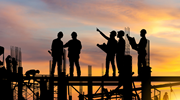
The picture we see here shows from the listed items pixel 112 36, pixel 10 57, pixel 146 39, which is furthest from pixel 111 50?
pixel 10 57

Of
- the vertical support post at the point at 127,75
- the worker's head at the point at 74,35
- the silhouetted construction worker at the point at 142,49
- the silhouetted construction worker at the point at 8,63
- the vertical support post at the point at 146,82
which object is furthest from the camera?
the silhouetted construction worker at the point at 8,63

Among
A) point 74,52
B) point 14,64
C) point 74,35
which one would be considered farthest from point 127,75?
point 14,64

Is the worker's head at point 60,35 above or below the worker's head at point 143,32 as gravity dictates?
above

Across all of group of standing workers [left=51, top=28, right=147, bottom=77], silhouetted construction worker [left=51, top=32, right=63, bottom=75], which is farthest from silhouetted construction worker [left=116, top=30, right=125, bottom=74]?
silhouetted construction worker [left=51, top=32, right=63, bottom=75]

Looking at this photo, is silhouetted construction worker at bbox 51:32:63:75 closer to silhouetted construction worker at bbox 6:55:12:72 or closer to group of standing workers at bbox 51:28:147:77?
group of standing workers at bbox 51:28:147:77

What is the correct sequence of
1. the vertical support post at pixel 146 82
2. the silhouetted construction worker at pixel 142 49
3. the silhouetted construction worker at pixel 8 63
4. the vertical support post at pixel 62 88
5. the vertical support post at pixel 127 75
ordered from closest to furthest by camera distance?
the vertical support post at pixel 127 75 < the vertical support post at pixel 146 82 < the silhouetted construction worker at pixel 142 49 < the vertical support post at pixel 62 88 < the silhouetted construction worker at pixel 8 63

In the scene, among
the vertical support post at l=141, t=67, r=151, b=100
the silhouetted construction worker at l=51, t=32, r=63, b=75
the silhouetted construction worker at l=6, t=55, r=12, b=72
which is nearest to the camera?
the vertical support post at l=141, t=67, r=151, b=100

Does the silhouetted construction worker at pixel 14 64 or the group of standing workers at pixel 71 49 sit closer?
the group of standing workers at pixel 71 49

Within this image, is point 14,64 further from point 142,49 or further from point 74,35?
point 142,49

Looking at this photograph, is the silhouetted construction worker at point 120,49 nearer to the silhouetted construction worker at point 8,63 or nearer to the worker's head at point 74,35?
the worker's head at point 74,35

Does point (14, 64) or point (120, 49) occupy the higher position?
point (120, 49)

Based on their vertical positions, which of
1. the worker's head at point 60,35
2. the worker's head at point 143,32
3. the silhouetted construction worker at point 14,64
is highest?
the worker's head at point 60,35

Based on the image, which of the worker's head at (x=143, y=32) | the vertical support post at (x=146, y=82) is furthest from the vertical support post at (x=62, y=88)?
the worker's head at (x=143, y=32)

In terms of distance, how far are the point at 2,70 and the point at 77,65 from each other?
4.00 metres
